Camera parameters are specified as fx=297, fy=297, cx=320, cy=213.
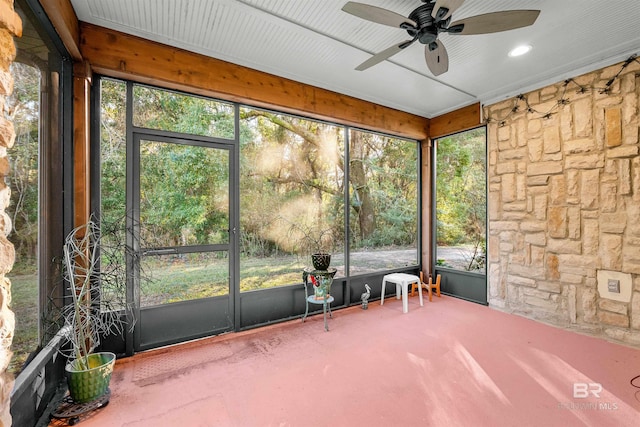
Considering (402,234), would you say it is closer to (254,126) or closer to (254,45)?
(254,126)

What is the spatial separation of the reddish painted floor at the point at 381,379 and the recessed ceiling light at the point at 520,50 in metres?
2.86

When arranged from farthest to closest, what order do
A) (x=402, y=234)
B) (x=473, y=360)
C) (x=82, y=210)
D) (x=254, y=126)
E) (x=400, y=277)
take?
(x=402, y=234), (x=400, y=277), (x=254, y=126), (x=473, y=360), (x=82, y=210)

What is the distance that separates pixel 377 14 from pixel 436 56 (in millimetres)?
707

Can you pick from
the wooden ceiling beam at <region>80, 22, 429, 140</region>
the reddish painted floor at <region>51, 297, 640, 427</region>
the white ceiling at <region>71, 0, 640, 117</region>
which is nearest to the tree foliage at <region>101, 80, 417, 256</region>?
the wooden ceiling beam at <region>80, 22, 429, 140</region>

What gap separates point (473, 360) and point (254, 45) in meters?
3.46

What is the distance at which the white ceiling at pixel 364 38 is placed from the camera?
2264mm

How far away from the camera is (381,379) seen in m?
2.29

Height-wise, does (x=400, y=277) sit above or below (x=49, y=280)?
below

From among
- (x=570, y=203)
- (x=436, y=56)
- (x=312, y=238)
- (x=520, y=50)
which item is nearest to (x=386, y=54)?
(x=436, y=56)

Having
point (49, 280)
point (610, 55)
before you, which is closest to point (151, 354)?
point (49, 280)

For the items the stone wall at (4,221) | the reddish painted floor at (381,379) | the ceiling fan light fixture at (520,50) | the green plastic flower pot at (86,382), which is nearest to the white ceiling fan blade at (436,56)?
the ceiling fan light fixture at (520,50)

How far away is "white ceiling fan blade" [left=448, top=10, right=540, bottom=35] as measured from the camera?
183 centimetres

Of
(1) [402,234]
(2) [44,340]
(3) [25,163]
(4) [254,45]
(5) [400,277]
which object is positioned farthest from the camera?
(1) [402,234]

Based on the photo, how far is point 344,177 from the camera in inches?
162
